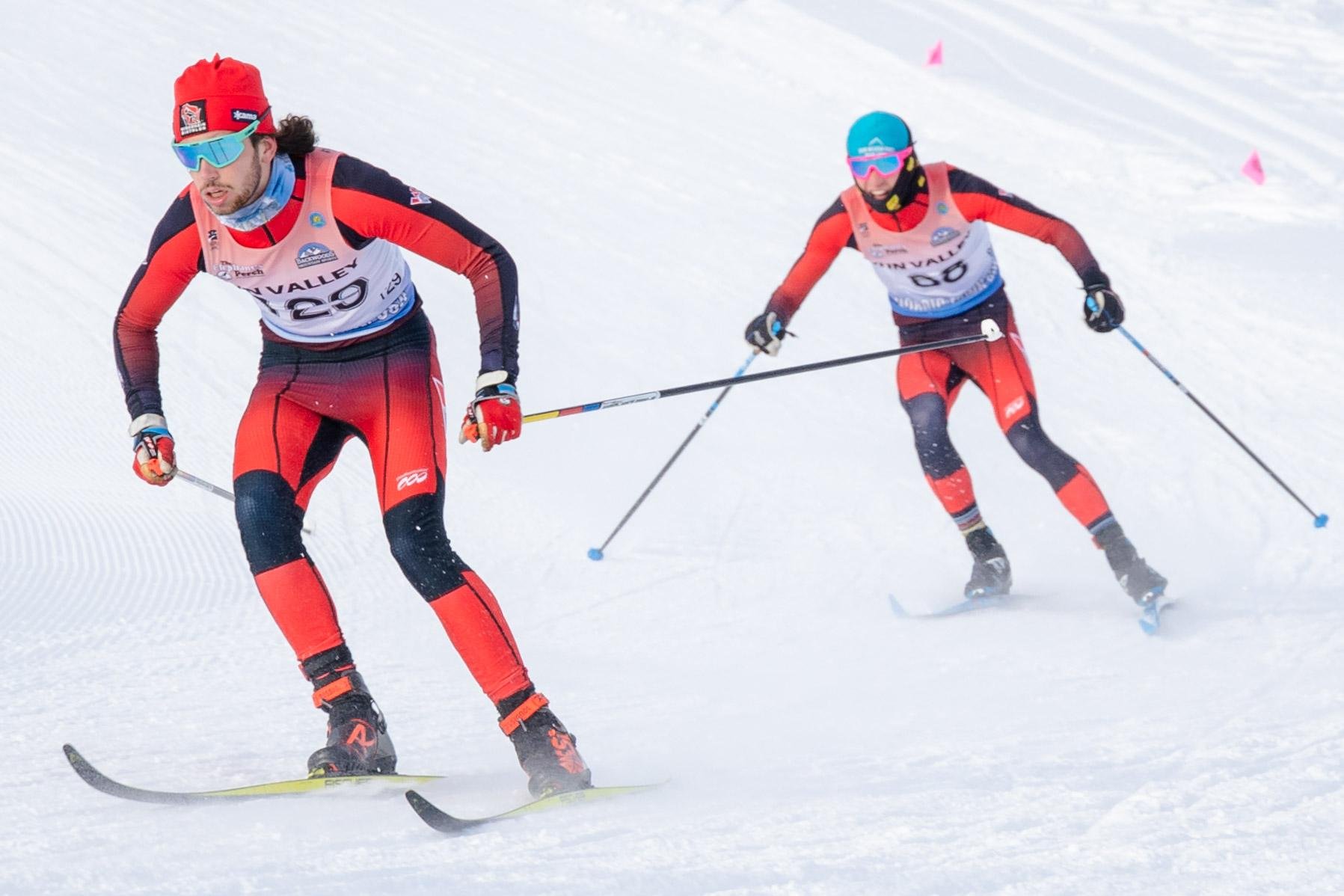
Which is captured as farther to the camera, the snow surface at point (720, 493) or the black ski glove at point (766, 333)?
the black ski glove at point (766, 333)

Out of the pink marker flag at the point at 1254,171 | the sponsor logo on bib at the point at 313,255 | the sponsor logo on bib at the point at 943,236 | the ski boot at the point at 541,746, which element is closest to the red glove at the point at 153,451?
the sponsor logo on bib at the point at 313,255

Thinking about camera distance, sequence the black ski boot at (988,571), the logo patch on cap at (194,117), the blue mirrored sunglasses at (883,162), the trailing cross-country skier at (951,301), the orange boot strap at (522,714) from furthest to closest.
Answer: the black ski boot at (988,571) < the trailing cross-country skier at (951,301) < the blue mirrored sunglasses at (883,162) < the orange boot strap at (522,714) < the logo patch on cap at (194,117)

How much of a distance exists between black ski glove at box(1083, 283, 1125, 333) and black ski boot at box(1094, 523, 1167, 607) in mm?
707

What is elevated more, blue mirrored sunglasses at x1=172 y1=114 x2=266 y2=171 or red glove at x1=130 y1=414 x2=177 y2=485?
blue mirrored sunglasses at x1=172 y1=114 x2=266 y2=171

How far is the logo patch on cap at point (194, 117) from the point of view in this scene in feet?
8.98

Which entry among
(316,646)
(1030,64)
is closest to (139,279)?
(316,646)

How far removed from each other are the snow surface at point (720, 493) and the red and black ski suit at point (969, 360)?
0.48 m

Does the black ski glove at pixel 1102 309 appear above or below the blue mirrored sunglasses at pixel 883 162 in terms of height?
below

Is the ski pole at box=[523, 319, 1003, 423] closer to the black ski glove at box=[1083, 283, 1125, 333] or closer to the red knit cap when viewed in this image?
the black ski glove at box=[1083, 283, 1125, 333]

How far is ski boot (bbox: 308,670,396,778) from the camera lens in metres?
2.87

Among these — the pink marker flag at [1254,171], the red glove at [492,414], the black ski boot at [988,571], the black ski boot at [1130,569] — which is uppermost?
the red glove at [492,414]

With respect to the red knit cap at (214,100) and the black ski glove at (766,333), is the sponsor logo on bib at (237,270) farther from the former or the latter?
the black ski glove at (766,333)

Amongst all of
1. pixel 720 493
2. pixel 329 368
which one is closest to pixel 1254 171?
pixel 720 493

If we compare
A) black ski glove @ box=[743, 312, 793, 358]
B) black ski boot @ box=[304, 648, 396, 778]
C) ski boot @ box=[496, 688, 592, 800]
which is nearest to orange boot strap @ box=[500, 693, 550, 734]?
ski boot @ box=[496, 688, 592, 800]
